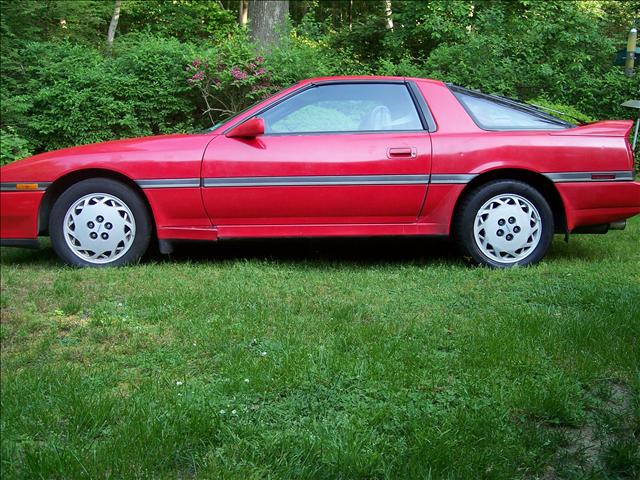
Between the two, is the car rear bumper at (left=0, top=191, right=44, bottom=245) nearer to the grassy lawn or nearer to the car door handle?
the grassy lawn

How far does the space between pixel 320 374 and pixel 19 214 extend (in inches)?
121

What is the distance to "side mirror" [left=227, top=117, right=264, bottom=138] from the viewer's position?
4.69 meters

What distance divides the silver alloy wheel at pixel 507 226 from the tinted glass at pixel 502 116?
1.78ft

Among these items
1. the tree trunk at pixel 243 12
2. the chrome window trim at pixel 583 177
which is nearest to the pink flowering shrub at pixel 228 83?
the chrome window trim at pixel 583 177

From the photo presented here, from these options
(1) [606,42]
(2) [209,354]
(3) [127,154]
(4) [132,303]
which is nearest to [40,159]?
(3) [127,154]

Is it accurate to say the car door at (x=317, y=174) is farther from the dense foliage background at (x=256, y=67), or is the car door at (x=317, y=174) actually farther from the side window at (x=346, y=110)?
the dense foliage background at (x=256, y=67)

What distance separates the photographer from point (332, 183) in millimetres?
4738

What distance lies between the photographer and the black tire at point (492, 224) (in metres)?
4.84

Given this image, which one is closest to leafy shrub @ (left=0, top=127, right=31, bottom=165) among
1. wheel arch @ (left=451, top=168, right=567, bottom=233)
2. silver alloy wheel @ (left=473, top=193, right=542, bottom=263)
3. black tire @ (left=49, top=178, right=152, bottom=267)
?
black tire @ (left=49, top=178, right=152, bottom=267)

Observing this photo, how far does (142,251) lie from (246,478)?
302 cm

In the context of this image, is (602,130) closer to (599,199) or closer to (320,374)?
(599,199)

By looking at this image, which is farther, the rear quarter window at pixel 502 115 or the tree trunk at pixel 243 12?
the tree trunk at pixel 243 12

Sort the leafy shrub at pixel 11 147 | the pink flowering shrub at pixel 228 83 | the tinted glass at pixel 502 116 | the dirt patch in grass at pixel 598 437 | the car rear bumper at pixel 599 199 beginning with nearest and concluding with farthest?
1. the dirt patch in grass at pixel 598 437
2. the car rear bumper at pixel 599 199
3. the tinted glass at pixel 502 116
4. the leafy shrub at pixel 11 147
5. the pink flowering shrub at pixel 228 83

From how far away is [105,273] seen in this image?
4641 millimetres
